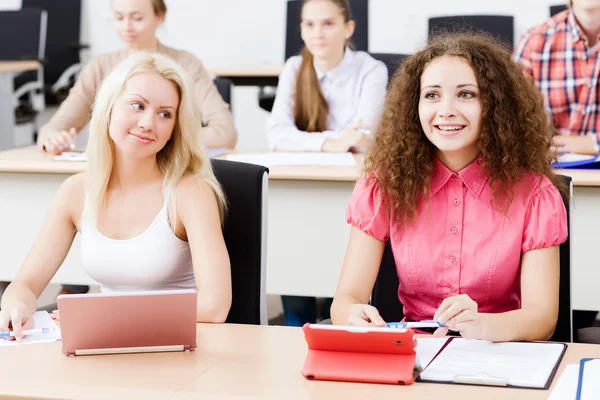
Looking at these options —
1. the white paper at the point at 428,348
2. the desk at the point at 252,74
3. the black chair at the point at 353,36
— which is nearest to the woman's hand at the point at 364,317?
the white paper at the point at 428,348

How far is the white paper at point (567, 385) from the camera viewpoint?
4.00 ft

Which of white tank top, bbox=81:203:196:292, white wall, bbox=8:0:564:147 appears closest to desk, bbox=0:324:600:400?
white tank top, bbox=81:203:196:292

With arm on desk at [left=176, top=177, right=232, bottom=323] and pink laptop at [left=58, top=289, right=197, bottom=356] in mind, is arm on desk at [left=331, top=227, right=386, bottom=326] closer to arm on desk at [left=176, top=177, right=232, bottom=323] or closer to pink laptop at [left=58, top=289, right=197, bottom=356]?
arm on desk at [left=176, top=177, right=232, bottom=323]

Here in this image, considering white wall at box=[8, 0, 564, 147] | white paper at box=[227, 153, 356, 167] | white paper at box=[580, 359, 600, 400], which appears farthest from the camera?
white wall at box=[8, 0, 564, 147]

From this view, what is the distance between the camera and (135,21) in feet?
10.9

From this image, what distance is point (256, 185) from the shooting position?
188 cm

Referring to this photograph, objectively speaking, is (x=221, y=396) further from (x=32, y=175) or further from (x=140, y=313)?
(x=32, y=175)

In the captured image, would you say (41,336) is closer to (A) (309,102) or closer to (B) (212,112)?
(B) (212,112)

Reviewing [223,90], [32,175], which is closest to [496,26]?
[223,90]

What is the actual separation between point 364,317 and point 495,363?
256 millimetres

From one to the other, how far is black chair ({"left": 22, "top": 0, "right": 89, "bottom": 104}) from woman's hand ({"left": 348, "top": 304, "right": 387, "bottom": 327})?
16.0 feet

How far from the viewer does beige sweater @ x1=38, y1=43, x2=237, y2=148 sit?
3209 millimetres

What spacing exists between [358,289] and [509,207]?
33 cm

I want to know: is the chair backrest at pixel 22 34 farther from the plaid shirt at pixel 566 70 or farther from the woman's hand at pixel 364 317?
the woman's hand at pixel 364 317
